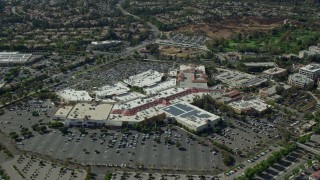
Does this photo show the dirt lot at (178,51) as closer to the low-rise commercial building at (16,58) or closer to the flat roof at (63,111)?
the low-rise commercial building at (16,58)

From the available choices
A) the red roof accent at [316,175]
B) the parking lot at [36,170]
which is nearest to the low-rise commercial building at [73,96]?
the parking lot at [36,170]

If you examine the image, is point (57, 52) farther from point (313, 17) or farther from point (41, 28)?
point (313, 17)

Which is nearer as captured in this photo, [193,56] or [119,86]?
[119,86]

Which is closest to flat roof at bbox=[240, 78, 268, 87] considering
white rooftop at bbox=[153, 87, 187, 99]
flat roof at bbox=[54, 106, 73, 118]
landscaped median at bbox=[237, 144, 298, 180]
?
white rooftop at bbox=[153, 87, 187, 99]

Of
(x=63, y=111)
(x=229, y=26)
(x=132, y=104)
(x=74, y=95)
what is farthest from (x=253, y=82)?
(x=229, y=26)

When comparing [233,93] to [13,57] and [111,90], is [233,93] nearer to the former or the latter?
[111,90]

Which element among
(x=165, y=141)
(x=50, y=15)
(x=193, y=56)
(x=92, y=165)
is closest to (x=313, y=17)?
(x=193, y=56)

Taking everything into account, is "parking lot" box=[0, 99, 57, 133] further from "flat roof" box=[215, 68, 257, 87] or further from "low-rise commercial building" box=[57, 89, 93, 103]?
"flat roof" box=[215, 68, 257, 87]
